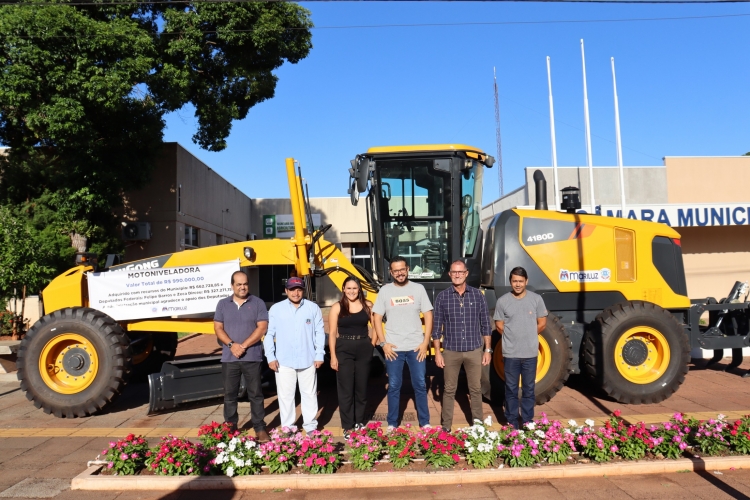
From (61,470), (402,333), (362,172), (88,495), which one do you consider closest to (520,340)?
(402,333)

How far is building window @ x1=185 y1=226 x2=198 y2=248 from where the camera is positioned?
2001 cm

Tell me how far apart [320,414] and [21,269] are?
334 inches

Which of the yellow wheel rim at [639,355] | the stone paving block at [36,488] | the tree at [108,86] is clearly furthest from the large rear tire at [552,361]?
the tree at [108,86]

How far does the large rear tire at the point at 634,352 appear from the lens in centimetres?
738

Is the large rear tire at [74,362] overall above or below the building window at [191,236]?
below

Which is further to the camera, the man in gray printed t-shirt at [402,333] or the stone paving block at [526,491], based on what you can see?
the man in gray printed t-shirt at [402,333]

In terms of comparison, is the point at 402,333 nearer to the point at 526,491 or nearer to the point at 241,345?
the point at 241,345

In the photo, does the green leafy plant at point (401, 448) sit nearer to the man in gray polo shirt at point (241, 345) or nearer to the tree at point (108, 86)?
the man in gray polo shirt at point (241, 345)

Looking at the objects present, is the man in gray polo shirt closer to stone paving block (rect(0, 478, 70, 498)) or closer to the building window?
stone paving block (rect(0, 478, 70, 498))

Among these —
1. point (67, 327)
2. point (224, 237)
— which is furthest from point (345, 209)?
point (67, 327)

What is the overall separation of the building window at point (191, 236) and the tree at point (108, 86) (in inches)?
136

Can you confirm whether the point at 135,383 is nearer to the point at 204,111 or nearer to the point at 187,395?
the point at 187,395

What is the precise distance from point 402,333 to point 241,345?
156cm

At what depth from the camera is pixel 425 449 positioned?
16.2 feet
